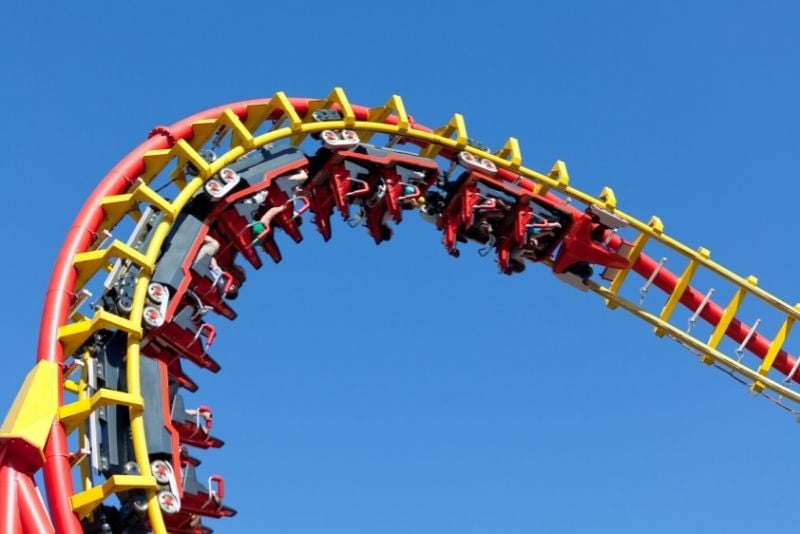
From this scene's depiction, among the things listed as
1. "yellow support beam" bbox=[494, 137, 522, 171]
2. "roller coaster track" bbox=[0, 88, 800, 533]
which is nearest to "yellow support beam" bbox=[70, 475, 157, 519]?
"roller coaster track" bbox=[0, 88, 800, 533]

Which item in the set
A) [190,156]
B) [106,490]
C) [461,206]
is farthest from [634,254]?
[106,490]

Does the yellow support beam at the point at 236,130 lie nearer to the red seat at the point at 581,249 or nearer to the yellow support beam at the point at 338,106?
the yellow support beam at the point at 338,106

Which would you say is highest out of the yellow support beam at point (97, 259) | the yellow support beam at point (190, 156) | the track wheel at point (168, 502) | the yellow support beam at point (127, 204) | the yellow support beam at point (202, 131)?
the yellow support beam at point (202, 131)

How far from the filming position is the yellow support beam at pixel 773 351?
19859mm

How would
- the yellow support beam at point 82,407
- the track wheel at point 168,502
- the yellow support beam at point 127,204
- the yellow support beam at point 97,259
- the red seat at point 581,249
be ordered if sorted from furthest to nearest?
1. the red seat at point 581,249
2. the yellow support beam at point 127,204
3. the yellow support beam at point 97,259
4. the track wheel at point 168,502
5. the yellow support beam at point 82,407

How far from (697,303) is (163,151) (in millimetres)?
7557

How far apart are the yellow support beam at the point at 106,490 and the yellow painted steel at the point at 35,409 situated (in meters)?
0.48

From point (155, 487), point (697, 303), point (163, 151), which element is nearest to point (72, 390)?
point (155, 487)

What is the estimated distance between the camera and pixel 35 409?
1317 cm

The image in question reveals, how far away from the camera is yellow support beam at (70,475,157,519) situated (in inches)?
508

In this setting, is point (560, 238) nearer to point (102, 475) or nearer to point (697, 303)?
point (697, 303)

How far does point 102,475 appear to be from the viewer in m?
13.6

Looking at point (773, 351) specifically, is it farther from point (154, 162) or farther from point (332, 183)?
point (154, 162)

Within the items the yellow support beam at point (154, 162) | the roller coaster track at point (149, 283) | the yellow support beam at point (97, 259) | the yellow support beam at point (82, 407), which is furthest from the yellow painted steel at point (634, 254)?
the yellow support beam at point (82, 407)
